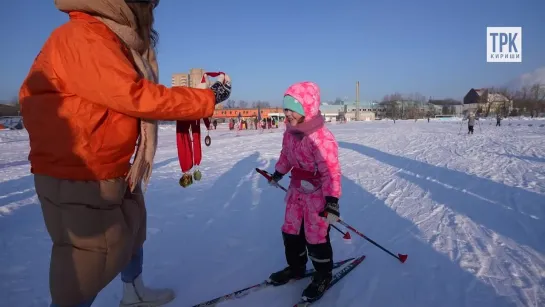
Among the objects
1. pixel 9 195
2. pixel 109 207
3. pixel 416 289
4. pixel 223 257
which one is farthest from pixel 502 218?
pixel 9 195

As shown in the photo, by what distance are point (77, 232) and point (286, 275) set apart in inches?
71.9

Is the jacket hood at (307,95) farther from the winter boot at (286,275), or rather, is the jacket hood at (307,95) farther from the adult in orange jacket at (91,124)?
the winter boot at (286,275)

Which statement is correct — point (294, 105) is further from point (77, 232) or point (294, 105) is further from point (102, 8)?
point (77, 232)

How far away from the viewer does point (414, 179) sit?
695cm

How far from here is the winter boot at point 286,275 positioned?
108 inches

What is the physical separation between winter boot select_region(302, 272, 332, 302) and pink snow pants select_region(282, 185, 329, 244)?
293mm

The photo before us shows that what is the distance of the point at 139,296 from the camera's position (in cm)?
228

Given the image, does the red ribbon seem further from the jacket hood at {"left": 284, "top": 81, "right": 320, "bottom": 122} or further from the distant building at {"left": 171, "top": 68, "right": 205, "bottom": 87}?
the jacket hood at {"left": 284, "top": 81, "right": 320, "bottom": 122}

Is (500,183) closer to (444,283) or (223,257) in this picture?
(444,283)

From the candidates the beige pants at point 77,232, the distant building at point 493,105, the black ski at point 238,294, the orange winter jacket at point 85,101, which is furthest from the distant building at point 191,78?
the distant building at point 493,105

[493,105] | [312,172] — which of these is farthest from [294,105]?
[493,105]

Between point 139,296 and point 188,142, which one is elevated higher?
point 188,142

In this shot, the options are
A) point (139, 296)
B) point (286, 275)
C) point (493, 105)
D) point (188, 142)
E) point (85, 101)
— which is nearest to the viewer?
point (85, 101)

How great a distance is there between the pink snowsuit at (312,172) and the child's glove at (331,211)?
55 millimetres
